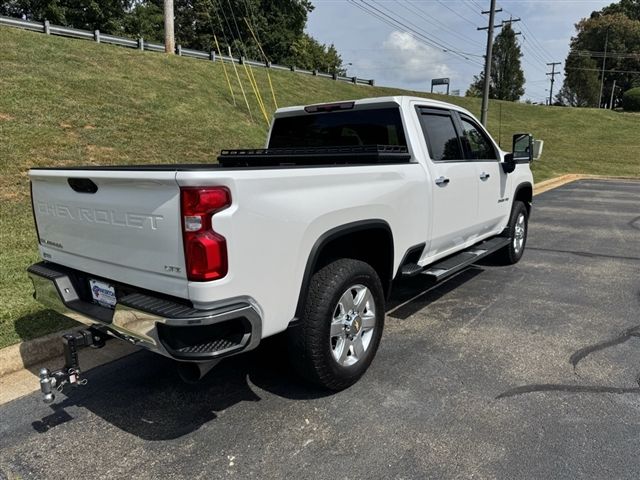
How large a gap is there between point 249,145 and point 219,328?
11751mm

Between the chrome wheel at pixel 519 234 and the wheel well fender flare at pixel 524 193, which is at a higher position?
the wheel well fender flare at pixel 524 193

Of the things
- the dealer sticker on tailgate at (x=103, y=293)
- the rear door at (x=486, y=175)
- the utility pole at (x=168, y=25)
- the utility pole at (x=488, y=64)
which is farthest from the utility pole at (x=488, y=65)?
the dealer sticker on tailgate at (x=103, y=293)

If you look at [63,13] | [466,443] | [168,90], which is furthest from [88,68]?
[63,13]

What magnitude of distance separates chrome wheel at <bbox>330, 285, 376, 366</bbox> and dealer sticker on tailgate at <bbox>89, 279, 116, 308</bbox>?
131 cm

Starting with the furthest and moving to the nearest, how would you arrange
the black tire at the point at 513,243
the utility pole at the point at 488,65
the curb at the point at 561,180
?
the utility pole at the point at 488,65, the curb at the point at 561,180, the black tire at the point at 513,243

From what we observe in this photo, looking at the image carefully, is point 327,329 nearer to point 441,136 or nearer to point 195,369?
point 195,369

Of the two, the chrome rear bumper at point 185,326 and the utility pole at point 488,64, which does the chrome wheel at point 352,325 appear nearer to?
the chrome rear bumper at point 185,326

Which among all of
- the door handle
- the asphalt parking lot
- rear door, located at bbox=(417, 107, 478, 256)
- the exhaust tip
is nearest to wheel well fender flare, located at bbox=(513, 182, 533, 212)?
rear door, located at bbox=(417, 107, 478, 256)

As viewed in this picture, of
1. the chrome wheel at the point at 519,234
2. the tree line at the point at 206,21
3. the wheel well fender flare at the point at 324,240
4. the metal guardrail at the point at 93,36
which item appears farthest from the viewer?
the tree line at the point at 206,21

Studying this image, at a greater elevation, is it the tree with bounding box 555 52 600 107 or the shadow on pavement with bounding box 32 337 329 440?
the tree with bounding box 555 52 600 107

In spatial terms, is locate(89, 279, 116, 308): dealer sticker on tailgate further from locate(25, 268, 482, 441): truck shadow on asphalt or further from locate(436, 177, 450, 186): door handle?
locate(436, 177, 450, 186): door handle

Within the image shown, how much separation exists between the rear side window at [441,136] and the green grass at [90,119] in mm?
3413

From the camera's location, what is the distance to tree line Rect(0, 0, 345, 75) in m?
39.3

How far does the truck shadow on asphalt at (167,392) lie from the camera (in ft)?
10.1
